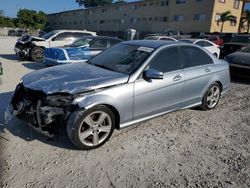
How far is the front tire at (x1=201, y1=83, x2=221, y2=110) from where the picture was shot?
5478 millimetres

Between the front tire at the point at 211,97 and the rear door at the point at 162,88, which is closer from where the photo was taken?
the rear door at the point at 162,88

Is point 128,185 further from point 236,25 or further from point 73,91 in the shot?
point 236,25

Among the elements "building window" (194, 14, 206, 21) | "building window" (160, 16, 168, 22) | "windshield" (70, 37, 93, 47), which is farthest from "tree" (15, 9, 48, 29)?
"windshield" (70, 37, 93, 47)

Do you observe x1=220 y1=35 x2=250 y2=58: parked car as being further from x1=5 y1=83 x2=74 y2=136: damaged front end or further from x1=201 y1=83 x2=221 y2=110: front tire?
x1=5 y1=83 x2=74 y2=136: damaged front end

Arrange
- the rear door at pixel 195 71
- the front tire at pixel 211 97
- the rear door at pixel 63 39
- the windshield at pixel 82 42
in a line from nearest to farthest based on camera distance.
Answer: the rear door at pixel 195 71 → the front tire at pixel 211 97 → the windshield at pixel 82 42 → the rear door at pixel 63 39

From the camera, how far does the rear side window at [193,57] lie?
4.91 m

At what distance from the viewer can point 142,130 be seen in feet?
14.8

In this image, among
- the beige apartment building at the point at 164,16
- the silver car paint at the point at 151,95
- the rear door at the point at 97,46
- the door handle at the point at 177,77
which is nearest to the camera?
the silver car paint at the point at 151,95

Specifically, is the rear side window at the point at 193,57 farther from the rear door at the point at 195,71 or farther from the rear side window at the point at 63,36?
the rear side window at the point at 63,36

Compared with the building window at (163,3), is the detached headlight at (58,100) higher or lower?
lower

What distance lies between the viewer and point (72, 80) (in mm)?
3811

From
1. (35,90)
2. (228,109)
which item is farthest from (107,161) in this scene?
(228,109)

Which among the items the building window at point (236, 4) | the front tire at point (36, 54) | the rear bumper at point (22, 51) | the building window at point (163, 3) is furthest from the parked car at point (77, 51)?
the building window at point (236, 4)

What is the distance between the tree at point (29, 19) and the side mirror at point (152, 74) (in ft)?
207
